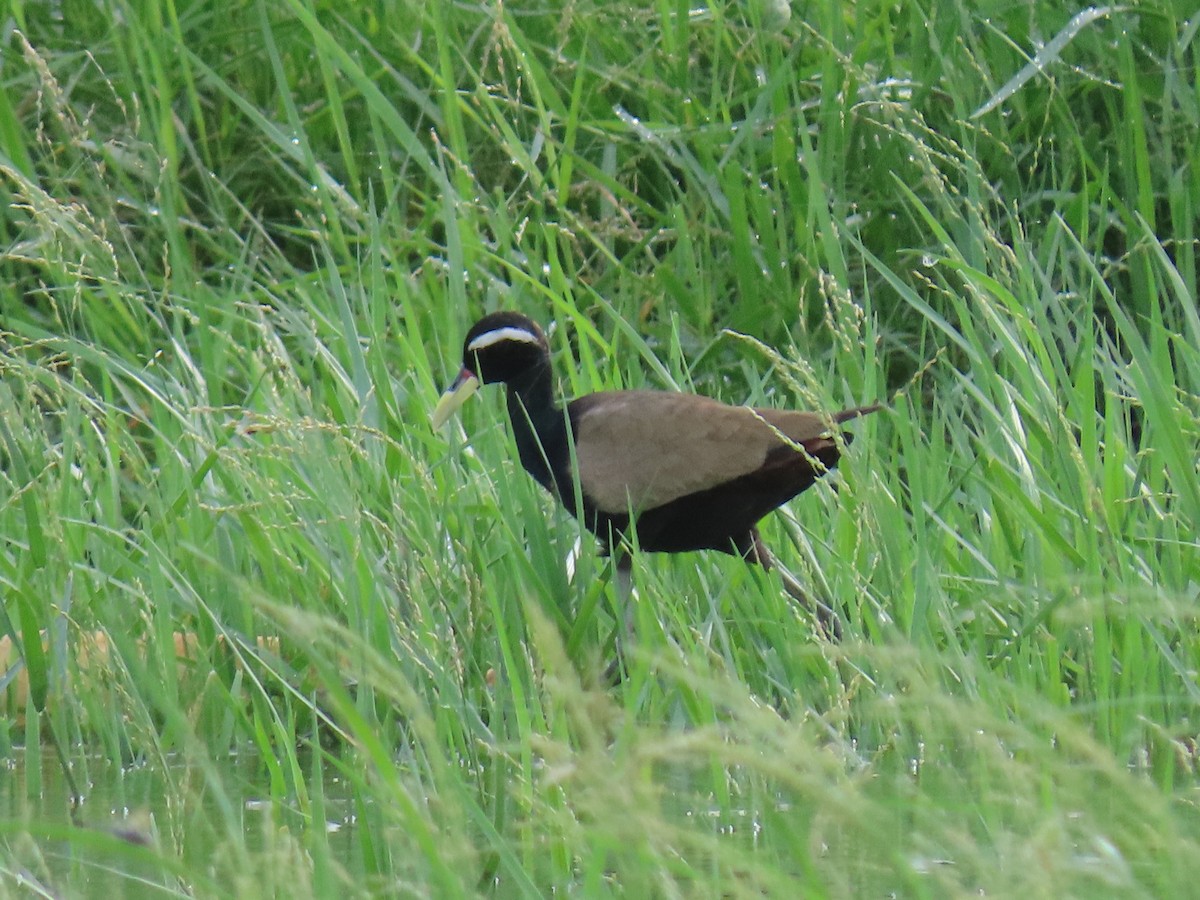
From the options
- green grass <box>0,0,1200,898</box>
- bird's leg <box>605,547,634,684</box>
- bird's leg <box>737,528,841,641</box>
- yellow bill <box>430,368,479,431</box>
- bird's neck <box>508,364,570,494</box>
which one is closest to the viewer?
green grass <box>0,0,1200,898</box>

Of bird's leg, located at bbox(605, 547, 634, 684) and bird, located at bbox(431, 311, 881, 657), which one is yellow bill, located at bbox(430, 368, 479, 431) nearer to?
bird, located at bbox(431, 311, 881, 657)

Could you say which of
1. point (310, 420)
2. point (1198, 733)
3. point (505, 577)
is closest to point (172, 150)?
point (505, 577)

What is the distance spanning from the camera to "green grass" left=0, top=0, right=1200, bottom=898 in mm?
2225

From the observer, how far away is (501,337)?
4.30m

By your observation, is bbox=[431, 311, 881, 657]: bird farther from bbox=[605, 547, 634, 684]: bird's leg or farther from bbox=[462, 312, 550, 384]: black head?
bbox=[462, 312, 550, 384]: black head

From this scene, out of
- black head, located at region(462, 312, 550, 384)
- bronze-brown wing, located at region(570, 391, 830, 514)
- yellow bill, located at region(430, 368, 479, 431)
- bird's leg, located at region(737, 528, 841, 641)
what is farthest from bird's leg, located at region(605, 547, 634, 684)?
black head, located at region(462, 312, 550, 384)

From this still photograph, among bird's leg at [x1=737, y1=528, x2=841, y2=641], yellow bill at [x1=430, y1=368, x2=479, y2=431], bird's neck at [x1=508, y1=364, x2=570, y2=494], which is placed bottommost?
bird's leg at [x1=737, y1=528, x2=841, y2=641]

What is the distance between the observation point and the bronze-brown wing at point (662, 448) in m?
3.86

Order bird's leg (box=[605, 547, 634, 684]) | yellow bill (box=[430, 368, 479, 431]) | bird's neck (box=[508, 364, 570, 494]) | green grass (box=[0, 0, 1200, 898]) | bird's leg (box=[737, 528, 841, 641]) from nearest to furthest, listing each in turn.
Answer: green grass (box=[0, 0, 1200, 898]) < bird's leg (box=[605, 547, 634, 684]) < bird's leg (box=[737, 528, 841, 641]) < yellow bill (box=[430, 368, 479, 431]) < bird's neck (box=[508, 364, 570, 494])

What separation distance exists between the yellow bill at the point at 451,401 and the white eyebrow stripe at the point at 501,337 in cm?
8

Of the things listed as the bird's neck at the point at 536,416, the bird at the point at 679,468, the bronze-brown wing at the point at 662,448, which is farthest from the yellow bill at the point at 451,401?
the bronze-brown wing at the point at 662,448

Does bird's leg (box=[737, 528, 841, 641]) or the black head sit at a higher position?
the black head

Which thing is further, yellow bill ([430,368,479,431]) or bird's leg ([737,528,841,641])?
yellow bill ([430,368,479,431])

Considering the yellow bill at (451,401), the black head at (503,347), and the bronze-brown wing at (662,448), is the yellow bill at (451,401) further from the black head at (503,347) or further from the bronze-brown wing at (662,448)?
the bronze-brown wing at (662,448)
